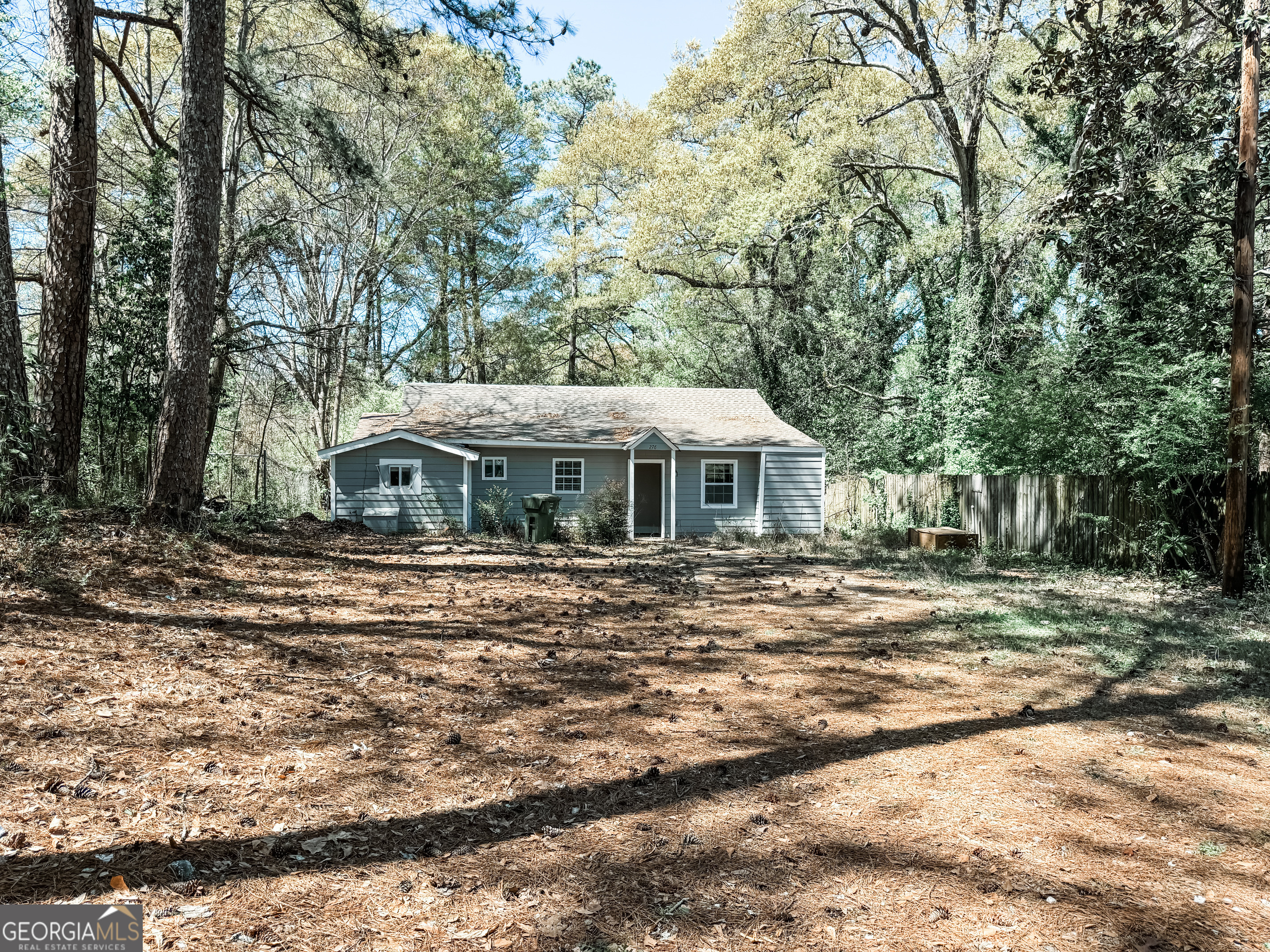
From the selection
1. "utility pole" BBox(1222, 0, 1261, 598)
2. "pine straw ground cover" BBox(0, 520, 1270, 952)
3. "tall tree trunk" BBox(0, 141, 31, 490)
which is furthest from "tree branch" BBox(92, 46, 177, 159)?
"utility pole" BBox(1222, 0, 1261, 598)

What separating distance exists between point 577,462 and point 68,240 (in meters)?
12.2

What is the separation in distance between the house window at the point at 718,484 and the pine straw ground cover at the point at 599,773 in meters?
11.3

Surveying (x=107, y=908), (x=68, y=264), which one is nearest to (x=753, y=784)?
(x=107, y=908)

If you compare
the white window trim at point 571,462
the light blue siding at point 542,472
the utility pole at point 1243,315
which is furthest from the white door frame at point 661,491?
the utility pole at point 1243,315

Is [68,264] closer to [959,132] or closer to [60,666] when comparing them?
[60,666]

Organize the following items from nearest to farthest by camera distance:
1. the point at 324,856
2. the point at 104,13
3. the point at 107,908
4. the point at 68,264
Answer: the point at 107,908, the point at 324,856, the point at 68,264, the point at 104,13

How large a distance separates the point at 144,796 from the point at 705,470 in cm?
1645

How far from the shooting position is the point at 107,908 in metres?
2.54

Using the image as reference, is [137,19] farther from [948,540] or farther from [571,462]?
[948,540]

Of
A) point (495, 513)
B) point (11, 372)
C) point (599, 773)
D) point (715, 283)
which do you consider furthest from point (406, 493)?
point (599, 773)

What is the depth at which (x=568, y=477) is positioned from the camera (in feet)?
62.1

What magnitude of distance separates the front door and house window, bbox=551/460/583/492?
2.18m

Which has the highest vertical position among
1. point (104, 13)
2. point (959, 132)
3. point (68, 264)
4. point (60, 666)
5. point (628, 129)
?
point (628, 129)

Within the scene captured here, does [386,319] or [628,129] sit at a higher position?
[628,129]
